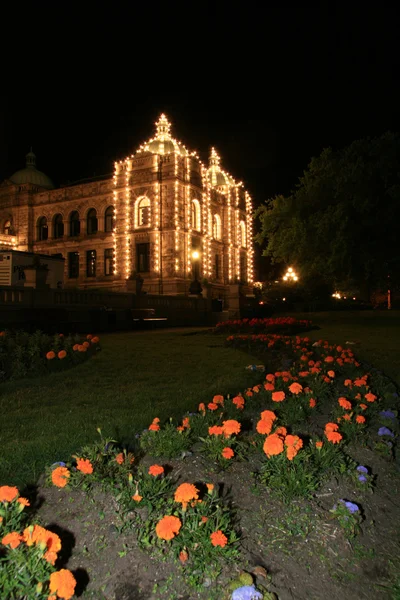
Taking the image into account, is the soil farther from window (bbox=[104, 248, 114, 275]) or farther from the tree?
window (bbox=[104, 248, 114, 275])

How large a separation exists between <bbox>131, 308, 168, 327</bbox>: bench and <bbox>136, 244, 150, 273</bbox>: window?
50.1 feet

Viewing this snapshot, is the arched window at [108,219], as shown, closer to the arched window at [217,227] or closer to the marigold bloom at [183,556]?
the arched window at [217,227]

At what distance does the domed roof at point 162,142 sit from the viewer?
132 ft

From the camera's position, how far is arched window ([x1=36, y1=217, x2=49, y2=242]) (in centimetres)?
4631

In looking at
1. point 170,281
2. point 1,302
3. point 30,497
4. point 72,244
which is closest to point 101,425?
point 30,497

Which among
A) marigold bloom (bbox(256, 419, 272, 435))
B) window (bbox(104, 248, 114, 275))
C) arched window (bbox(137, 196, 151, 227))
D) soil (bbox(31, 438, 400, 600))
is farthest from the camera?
window (bbox(104, 248, 114, 275))

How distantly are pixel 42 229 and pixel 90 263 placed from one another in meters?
7.38

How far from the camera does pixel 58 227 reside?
46.1 metres

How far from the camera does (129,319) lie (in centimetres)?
2120

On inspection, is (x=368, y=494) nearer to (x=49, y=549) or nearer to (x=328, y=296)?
(x=49, y=549)

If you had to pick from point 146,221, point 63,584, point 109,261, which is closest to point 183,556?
point 63,584

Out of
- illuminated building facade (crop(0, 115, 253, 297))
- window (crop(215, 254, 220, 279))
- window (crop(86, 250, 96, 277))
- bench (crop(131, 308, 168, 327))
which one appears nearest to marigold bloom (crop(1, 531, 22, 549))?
bench (crop(131, 308, 168, 327))

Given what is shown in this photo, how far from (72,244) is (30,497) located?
4363 cm

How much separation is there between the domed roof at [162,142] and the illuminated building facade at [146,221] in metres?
0.09
